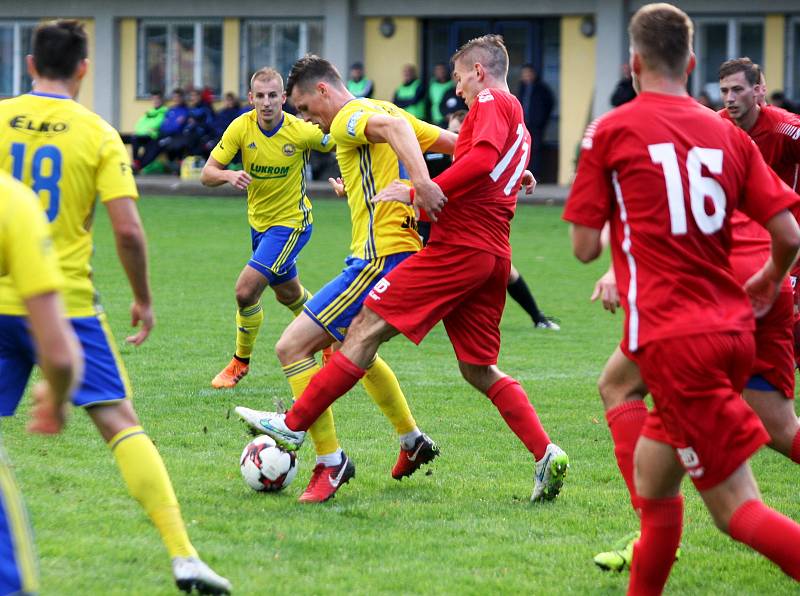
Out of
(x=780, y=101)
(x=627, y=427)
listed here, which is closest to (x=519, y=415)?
(x=627, y=427)

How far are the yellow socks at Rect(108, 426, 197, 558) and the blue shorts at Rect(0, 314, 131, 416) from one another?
17cm

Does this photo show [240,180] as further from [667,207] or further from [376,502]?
[667,207]

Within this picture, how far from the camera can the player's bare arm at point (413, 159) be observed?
5930mm

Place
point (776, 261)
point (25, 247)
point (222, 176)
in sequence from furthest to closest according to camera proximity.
→ 1. point (222, 176)
2. point (776, 261)
3. point (25, 247)

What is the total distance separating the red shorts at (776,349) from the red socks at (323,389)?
6.06ft

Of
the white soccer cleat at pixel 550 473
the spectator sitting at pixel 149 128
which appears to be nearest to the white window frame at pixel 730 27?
the spectator sitting at pixel 149 128

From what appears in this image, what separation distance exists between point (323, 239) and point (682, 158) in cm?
1599

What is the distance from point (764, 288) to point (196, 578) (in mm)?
2250

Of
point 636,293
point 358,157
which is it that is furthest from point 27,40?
point 636,293

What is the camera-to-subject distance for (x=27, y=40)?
33.4m

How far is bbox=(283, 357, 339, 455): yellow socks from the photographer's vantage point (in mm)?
6434

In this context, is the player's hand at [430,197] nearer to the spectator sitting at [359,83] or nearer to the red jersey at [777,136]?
the red jersey at [777,136]

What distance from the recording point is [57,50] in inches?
182

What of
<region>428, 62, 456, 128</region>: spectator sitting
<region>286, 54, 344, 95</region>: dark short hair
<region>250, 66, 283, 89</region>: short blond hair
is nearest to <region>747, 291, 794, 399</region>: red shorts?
<region>286, 54, 344, 95</region>: dark short hair
